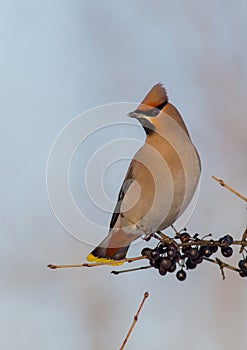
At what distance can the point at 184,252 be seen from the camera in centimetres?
170

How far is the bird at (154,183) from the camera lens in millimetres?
2086

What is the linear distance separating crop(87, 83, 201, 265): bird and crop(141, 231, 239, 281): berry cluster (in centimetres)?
27

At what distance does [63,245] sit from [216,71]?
1136 millimetres

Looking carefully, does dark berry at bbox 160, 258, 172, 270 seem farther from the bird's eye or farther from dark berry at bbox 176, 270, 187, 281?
the bird's eye

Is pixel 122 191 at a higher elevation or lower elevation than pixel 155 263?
higher

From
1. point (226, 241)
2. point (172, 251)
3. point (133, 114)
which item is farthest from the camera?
point (133, 114)

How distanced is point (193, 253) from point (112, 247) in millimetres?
504

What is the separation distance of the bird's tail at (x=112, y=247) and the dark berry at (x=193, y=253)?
1.48 feet

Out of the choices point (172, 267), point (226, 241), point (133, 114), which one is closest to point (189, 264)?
point (172, 267)

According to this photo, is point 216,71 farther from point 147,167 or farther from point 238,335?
point 238,335

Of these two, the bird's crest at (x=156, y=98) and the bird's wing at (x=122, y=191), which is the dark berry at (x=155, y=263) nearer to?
the bird's wing at (x=122, y=191)

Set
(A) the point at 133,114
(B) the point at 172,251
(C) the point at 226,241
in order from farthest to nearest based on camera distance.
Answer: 1. (A) the point at 133,114
2. (B) the point at 172,251
3. (C) the point at 226,241

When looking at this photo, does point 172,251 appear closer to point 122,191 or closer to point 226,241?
point 226,241

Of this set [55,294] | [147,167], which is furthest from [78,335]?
[147,167]
